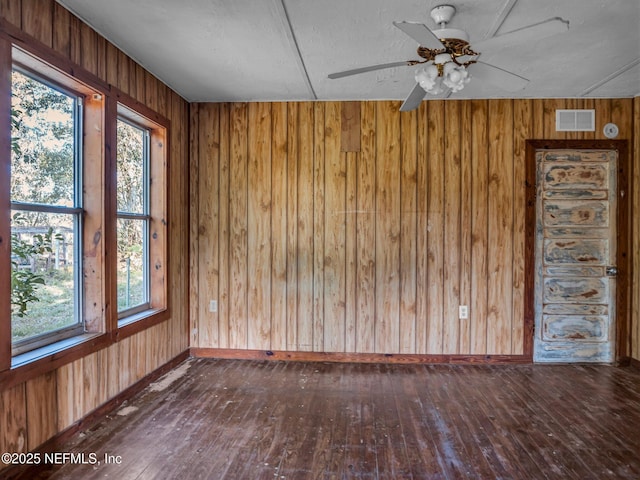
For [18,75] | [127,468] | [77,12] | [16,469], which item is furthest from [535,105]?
[16,469]

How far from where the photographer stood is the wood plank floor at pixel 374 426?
2.02 meters

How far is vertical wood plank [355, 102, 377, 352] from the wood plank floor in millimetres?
475

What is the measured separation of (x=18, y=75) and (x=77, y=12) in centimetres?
54

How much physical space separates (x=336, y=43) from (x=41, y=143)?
74.5 inches

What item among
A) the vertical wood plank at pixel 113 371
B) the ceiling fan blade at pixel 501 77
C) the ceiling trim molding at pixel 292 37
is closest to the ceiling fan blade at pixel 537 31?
the ceiling fan blade at pixel 501 77

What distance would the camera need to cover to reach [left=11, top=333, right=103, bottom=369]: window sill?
194 centimetres

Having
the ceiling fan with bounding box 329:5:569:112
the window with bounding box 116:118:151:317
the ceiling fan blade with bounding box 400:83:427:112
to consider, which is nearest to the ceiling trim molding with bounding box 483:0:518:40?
the ceiling fan with bounding box 329:5:569:112

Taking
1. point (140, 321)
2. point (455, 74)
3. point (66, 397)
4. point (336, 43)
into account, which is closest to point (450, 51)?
point (455, 74)

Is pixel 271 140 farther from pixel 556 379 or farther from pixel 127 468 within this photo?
pixel 556 379

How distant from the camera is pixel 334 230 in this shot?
147 inches

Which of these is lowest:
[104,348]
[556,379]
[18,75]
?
[556,379]

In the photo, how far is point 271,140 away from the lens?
148 inches

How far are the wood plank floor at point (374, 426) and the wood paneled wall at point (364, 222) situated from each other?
0.44 meters

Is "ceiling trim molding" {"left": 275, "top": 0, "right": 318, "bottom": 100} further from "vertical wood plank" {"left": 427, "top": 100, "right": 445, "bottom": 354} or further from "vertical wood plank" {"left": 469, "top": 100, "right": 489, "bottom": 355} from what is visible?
"vertical wood plank" {"left": 469, "top": 100, "right": 489, "bottom": 355}
